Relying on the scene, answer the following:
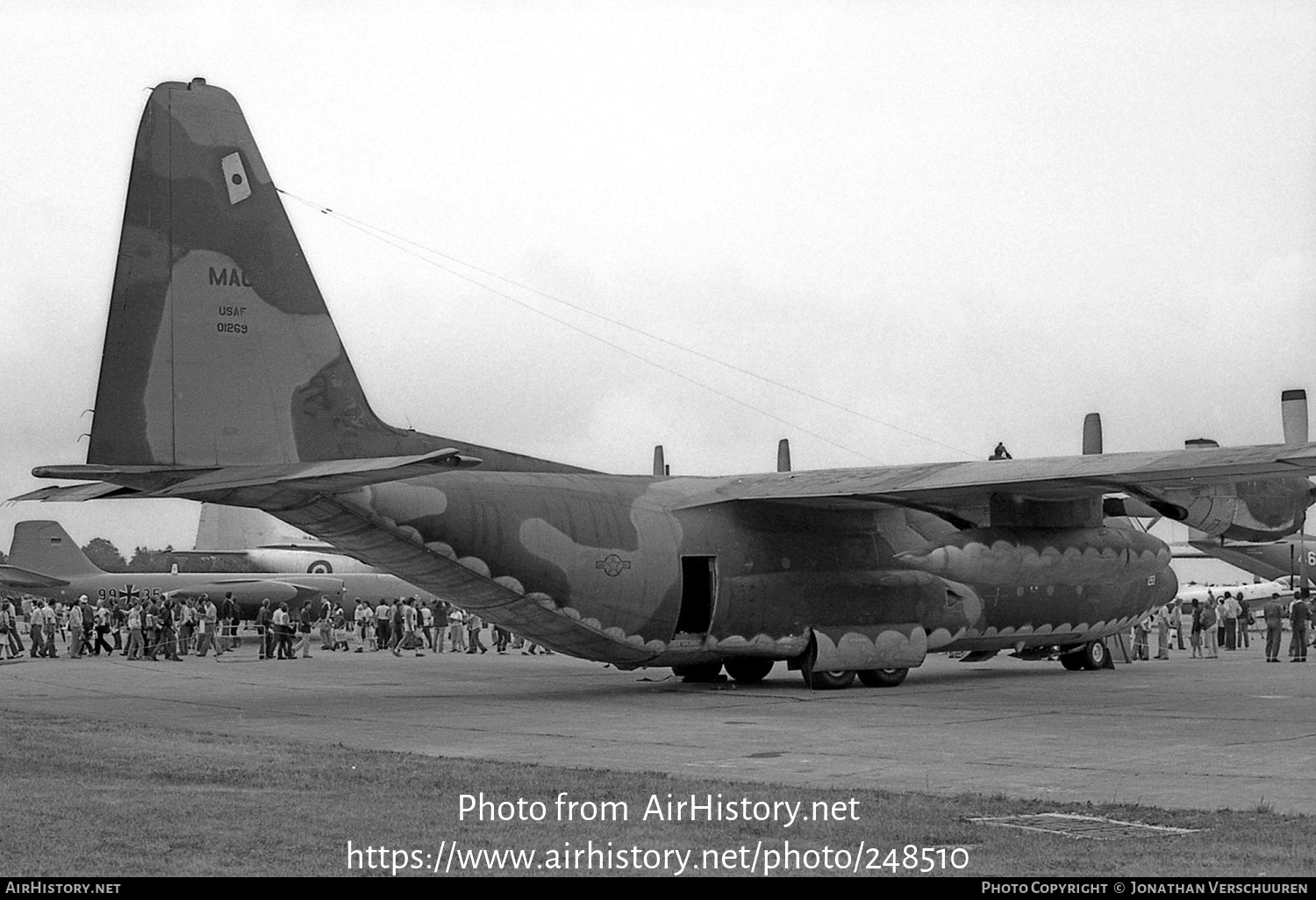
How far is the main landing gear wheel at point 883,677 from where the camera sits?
23016mm

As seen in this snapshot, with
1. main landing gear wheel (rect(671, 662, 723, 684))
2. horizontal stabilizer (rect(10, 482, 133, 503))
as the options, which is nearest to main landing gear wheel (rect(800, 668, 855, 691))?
main landing gear wheel (rect(671, 662, 723, 684))

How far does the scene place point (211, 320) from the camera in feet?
58.3

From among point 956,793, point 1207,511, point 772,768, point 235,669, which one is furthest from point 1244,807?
point 235,669

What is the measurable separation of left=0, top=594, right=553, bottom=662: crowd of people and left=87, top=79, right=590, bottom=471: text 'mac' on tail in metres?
15.5

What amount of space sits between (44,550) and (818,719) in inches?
1489

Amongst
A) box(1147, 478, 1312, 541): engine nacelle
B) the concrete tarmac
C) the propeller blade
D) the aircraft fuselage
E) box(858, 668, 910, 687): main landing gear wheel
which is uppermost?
the propeller blade

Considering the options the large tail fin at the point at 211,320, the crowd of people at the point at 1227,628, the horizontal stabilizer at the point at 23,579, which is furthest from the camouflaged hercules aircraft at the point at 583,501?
the horizontal stabilizer at the point at 23,579

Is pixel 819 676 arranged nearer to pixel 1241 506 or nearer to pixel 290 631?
pixel 1241 506

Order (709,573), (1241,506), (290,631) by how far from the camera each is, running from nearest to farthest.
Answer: (1241,506), (709,573), (290,631)

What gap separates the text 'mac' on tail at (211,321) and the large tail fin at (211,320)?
0.05 feet

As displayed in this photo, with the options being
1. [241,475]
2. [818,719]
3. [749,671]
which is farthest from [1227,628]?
[241,475]

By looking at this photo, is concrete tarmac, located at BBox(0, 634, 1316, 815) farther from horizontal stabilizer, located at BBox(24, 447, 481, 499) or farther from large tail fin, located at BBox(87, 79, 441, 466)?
large tail fin, located at BBox(87, 79, 441, 466)

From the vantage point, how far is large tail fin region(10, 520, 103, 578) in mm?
48000

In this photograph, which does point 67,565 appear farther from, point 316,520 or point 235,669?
point 316,520
